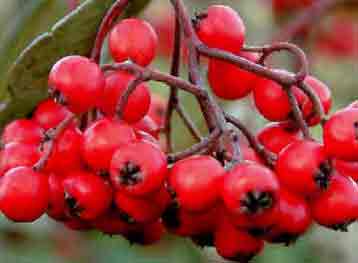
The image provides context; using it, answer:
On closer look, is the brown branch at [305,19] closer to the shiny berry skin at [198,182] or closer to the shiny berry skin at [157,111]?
the shiny berry skin at [157,111]

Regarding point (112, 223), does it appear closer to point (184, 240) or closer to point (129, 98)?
point (129, 98)

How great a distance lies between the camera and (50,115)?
276 centimetres

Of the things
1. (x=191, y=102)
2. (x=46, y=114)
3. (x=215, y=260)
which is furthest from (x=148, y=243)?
(x=215, y=260)

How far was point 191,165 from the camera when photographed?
2.36m

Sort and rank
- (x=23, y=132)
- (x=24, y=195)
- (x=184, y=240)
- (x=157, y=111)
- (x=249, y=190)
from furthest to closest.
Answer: (x=184, y=240)
(x=157, y=111)
(x=23, y=132)
(x=24, y=195)
(x=249, y=190)

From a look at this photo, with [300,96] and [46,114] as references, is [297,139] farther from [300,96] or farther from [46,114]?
[46,114]

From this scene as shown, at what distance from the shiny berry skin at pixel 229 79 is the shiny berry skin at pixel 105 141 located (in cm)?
38

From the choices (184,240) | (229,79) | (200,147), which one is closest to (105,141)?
(200,147)

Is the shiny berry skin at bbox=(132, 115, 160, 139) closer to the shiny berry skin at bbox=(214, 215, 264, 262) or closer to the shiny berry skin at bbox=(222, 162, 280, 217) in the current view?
the shiny berry skin at bbox=(214, 215, 264, 262)

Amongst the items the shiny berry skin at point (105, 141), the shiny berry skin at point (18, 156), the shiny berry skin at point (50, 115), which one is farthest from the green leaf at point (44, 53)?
the shiny berry skin at point (105, 141)

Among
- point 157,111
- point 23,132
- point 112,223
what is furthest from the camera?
point 157,111

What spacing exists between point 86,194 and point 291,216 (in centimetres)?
53

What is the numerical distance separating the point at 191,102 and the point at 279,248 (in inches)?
43.6

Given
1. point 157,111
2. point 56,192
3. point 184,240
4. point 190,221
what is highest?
point 56,192
